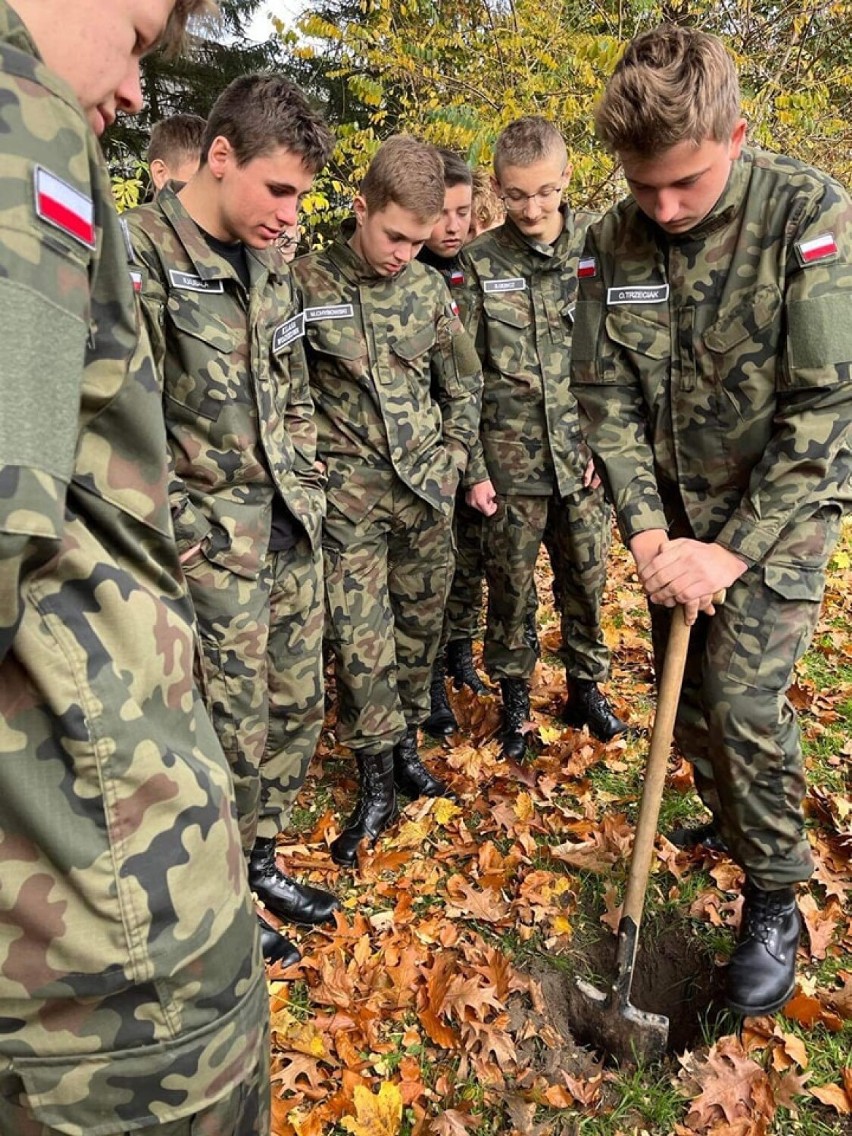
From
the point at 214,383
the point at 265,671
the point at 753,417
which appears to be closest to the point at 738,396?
the point at 753,417

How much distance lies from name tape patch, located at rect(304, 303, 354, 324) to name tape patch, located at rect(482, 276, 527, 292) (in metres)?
0.87

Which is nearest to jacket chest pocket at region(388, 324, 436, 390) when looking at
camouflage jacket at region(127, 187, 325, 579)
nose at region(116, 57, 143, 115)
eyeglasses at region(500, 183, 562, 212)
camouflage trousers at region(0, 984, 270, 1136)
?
camouflage jacket at region(127, 187, 325, 579)

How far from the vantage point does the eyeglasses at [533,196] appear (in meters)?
3.73

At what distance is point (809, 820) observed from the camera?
11.0ft

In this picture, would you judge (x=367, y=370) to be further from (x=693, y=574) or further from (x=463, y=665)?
(x=463, y=665)

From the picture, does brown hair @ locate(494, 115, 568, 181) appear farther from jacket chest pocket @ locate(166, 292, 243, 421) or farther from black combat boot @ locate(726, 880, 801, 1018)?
black combat boot @ locate(726, 880, 801, 1018)

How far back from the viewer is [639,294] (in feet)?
8.63

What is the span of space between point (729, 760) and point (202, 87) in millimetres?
11904

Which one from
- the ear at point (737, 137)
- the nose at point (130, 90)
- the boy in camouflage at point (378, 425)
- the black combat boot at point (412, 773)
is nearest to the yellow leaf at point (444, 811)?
the black combat boot at point (412, 773)

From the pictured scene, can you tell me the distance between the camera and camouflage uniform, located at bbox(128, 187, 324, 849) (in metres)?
2.56

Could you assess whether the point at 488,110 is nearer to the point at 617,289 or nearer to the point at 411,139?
the point at 411,139

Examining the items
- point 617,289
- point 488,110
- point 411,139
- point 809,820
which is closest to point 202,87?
point 488,110

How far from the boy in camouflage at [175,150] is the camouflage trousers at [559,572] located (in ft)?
7.11

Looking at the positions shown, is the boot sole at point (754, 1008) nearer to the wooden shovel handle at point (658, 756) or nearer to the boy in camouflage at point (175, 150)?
the wooden shovel handle at point (658, 756)
